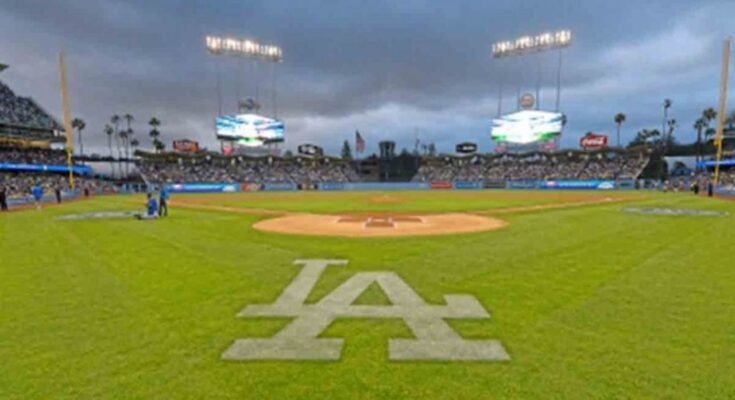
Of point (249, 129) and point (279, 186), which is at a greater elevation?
point (249, 129)

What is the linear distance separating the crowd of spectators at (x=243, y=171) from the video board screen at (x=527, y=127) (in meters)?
38.9

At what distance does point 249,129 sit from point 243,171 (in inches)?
503

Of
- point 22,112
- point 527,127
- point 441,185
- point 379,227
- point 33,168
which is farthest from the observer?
point 441,185

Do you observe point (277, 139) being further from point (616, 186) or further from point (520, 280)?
point (520, 280)

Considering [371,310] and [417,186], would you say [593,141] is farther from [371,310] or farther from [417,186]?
[371,310]

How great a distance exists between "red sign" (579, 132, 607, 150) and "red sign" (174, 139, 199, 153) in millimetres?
83710

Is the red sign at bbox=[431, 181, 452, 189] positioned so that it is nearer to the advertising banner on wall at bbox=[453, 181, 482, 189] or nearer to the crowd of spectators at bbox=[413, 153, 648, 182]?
the advertising banner on wall at bbox=[453, 181, 482, 189]

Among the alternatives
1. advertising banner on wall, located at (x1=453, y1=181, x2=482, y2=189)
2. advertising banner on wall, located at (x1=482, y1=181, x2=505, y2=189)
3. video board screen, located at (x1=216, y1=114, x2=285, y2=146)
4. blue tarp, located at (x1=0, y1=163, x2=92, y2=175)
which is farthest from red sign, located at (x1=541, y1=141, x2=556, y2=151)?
blue tarp, located at (x1=0, y1=163, x2=92, y2=175)

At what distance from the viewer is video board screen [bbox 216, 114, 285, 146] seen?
71.4m

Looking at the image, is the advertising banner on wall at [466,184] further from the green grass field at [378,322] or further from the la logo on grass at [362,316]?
the la logo on grass at [362,316]

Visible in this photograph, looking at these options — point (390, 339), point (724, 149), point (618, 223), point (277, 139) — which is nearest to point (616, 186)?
point (724, 149)

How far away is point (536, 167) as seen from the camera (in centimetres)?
7900

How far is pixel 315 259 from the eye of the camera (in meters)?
9.38

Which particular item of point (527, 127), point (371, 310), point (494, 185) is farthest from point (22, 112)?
point (527, 127)
